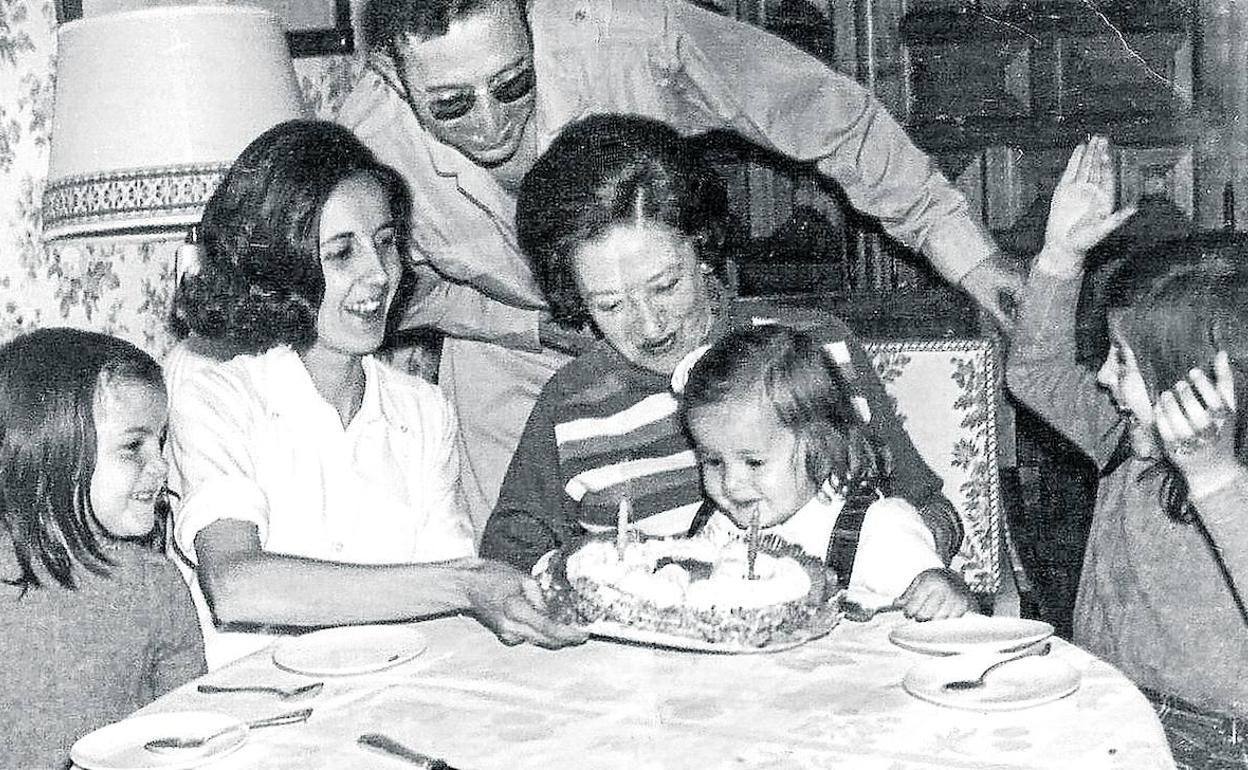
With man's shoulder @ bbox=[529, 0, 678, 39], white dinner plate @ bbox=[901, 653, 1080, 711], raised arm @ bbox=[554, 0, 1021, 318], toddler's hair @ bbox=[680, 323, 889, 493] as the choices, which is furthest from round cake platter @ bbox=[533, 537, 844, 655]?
man's shoulder @ bbox=[529, 0, 678, 39]

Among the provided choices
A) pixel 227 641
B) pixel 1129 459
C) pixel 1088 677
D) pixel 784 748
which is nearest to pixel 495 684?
pixel 784 748

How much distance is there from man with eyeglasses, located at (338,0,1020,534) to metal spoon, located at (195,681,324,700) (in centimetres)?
113

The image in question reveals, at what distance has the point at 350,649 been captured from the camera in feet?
5.64

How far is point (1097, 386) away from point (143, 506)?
4.87 feet

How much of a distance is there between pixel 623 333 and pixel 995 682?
3.23 ft

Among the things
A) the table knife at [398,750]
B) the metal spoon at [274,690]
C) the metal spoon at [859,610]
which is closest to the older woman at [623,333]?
the metal spoon at [859,610]

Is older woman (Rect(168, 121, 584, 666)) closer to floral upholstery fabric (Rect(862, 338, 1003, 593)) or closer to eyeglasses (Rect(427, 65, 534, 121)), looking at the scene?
eyeglasses (Rect(427, 65, 534, 121))

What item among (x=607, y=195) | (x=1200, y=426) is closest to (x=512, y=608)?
(x=607, y=195)

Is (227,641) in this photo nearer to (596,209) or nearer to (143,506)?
(143,506)

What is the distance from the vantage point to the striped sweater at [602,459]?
234 cm

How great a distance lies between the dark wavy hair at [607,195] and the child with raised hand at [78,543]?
0.64 meters

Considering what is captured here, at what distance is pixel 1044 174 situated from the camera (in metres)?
3.80

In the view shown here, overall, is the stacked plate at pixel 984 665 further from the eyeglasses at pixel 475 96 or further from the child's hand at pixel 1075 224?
the eyeglasses at pixel 475 96

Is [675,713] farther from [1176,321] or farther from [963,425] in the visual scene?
[963,425]
